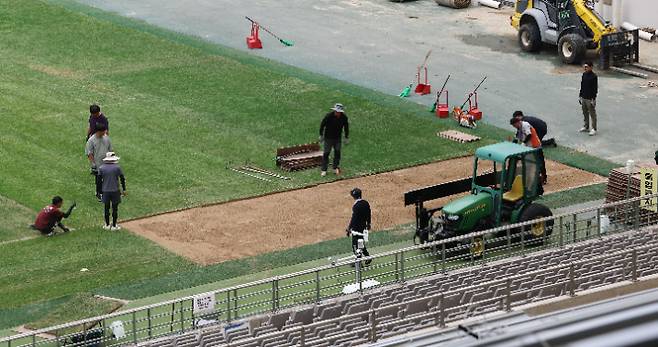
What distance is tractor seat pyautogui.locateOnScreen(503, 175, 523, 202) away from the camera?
19719 millimetres

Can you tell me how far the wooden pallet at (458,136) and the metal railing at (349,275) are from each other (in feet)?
20.2

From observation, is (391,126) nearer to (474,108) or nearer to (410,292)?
(474,108)

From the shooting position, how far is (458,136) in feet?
90.6

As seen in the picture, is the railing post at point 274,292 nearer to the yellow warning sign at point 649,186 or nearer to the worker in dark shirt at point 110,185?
the worker in dark shirt at point 110,185

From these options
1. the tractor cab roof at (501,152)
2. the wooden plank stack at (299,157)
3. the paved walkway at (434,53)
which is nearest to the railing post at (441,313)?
the tractor cab roof at (501,152)

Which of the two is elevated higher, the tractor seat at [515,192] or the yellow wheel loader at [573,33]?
the yellow wheel loader at [573,33]

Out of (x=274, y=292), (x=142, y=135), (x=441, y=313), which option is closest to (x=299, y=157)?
(x=142, y=135)

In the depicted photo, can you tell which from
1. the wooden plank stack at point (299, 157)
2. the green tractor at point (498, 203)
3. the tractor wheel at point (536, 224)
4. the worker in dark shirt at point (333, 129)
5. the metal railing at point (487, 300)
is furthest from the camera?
the wooden plank stack at point (299, 157)

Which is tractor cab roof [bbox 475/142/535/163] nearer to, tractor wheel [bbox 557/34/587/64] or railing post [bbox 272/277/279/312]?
railing post [bbox 272/277/279/312]

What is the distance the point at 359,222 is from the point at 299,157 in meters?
6.69

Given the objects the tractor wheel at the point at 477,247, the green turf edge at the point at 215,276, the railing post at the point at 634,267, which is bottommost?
the green turf edge at the point at 215,276

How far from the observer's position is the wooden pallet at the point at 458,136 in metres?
27.4

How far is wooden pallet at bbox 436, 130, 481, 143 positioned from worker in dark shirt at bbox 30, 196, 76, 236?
31.9ft

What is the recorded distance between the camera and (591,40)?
34500 mm
